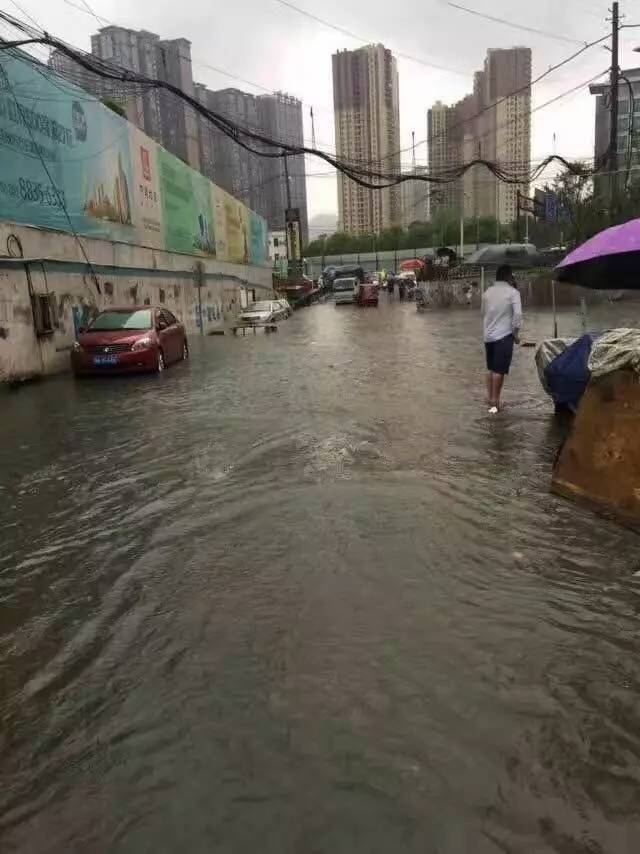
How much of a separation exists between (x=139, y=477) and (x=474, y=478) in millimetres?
3017

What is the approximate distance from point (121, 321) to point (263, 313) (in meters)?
15.8

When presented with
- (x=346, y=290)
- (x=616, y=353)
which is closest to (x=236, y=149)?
(x=616, y=353)

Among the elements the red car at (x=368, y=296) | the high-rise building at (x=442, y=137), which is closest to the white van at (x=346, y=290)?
the red car at (x=368, y=296)

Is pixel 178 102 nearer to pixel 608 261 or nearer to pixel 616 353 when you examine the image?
pixel 608 261

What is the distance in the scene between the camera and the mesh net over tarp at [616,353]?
4.62 m

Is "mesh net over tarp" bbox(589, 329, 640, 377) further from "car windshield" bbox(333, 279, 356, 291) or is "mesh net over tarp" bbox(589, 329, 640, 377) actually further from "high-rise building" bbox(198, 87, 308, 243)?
"car windshield" bbox(333, 279, 356, 291)

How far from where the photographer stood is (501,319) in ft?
26.5

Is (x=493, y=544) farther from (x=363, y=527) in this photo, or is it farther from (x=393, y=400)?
(x=393, y=400)

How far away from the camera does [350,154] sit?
21.6 m

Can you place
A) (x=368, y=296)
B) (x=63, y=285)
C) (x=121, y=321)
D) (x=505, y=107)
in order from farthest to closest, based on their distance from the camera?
1. (x=368, y=296)
2. (x=505, y=107)
3. (x=63, y=285)
4. (x=121, y=321)

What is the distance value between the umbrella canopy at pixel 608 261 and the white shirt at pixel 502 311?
2.15 ft

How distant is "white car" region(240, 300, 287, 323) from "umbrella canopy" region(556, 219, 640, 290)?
22.1 meters

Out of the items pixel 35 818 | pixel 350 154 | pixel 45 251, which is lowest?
pixel 35 818

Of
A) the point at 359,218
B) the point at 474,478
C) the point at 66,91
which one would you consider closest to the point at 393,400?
the point at 474,478
